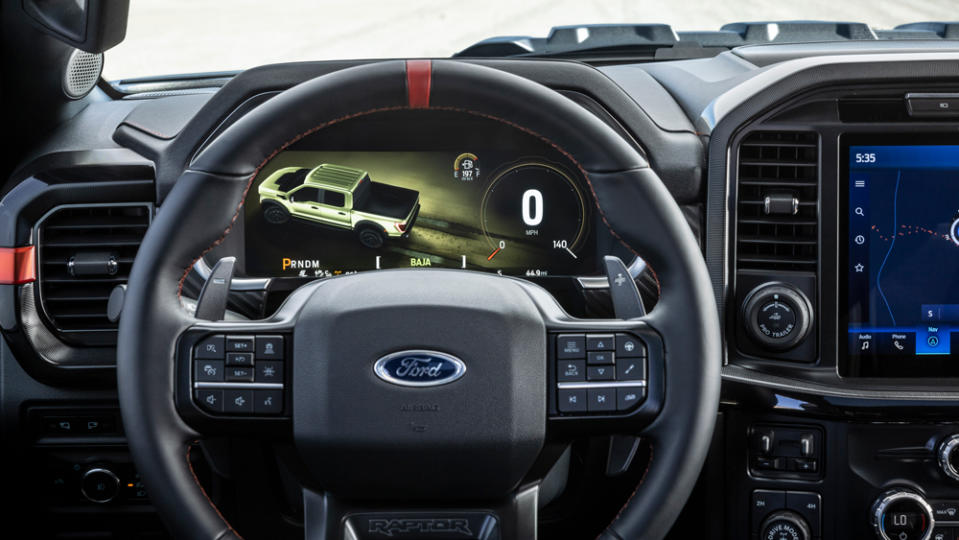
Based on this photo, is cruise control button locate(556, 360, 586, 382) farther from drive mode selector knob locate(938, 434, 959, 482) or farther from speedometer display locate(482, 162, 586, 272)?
drive mode selector knob locate(938, 434, 959, 482)

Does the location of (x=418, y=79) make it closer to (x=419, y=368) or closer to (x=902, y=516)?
(x=419, y=368)

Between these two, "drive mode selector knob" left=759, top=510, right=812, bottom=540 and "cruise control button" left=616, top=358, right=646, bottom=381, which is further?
"drive mode selector knob" left=759, top=510, right=812, bottom=540

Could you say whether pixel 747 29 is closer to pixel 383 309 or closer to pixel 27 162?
pixel 383 309

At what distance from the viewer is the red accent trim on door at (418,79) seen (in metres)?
1.37

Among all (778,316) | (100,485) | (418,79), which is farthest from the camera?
(100,485)

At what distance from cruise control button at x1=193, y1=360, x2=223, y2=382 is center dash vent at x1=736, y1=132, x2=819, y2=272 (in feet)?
3.70

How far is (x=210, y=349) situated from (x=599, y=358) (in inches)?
22.8

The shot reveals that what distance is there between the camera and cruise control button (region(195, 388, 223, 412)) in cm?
137

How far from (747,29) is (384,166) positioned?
3.57ft

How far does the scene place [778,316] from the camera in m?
1.94

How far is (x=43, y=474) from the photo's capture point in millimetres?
2205

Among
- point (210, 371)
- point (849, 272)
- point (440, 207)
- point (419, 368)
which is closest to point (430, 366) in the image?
point (419, 368)

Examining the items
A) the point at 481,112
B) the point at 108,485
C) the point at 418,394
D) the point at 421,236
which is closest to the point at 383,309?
the point at 418,394

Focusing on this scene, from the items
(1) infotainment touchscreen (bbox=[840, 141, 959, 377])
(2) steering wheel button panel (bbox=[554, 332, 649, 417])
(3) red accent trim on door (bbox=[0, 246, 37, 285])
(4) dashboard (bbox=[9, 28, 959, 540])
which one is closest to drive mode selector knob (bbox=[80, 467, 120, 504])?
(4) dashboard (bbox=[9, 28, 959, 540])
